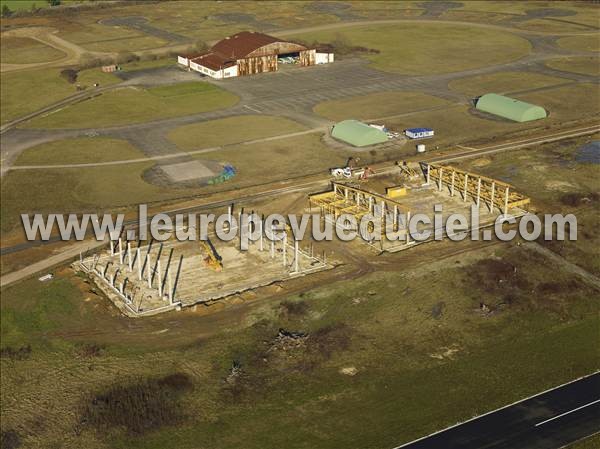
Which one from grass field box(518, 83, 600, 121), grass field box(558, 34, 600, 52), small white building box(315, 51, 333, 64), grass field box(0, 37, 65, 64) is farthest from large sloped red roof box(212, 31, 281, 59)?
grass field box(558, 34, 600, 52)

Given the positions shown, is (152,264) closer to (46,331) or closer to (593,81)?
(46,331)

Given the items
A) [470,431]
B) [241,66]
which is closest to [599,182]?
[470,431]

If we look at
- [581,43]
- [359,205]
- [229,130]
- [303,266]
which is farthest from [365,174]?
[581,43]

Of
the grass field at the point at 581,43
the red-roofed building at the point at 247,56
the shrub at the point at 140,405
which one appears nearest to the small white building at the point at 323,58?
the red-roofed building at the point at 247,56

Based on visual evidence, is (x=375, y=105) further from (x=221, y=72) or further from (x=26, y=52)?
(x=26, y=52)

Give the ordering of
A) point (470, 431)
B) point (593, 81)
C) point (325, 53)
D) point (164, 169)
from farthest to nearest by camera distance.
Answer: point (325, 53), point (593, 81), point (164, 169), point (470, 431)

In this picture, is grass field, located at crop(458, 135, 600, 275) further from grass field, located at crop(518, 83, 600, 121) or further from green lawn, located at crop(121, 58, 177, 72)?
green lawn, located at crop(121, 58, 177, 72)
